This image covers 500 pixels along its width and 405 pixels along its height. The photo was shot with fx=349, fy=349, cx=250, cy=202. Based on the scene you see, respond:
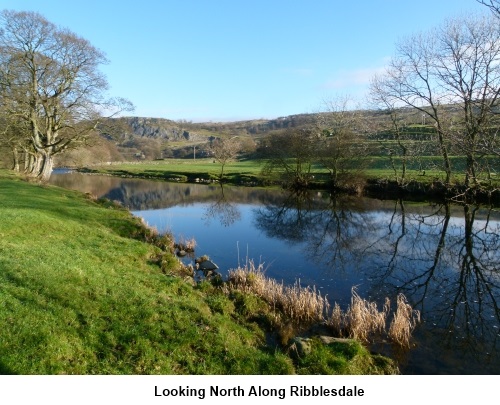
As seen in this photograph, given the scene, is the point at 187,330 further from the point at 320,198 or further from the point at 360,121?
the point at 360,121

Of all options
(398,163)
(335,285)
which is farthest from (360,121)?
(335,285)

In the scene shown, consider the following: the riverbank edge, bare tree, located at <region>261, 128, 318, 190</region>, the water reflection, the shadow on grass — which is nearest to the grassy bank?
the shadow on grass

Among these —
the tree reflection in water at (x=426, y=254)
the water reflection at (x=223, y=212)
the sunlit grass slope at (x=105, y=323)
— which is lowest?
the tree reflection in water at (x=426, y=254)

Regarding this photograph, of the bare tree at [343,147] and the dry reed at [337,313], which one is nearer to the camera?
the dry reed at [337,313]

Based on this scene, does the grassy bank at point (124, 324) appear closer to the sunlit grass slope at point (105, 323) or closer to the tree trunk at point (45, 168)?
the sunlit grass slope at point (105, 323)

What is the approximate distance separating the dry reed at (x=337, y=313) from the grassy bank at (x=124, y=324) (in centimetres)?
74

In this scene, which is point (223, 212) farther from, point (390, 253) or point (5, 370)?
point (5, 370)

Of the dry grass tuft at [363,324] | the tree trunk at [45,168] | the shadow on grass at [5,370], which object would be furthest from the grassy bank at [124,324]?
the tree trunk at [45,168]

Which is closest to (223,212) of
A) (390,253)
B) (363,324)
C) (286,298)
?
(390,253)

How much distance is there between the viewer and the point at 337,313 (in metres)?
9.90

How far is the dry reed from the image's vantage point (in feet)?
30.5

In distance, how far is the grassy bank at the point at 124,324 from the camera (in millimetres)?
6016

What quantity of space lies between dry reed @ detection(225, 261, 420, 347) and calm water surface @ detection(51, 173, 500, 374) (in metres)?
0.52

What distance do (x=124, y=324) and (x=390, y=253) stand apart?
1502cm
